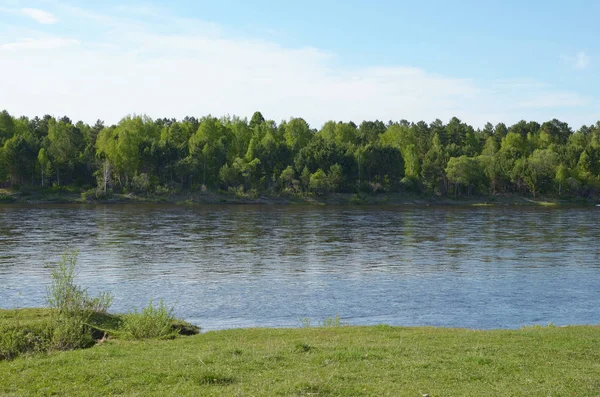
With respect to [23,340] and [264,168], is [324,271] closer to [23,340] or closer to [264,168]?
[23,340]

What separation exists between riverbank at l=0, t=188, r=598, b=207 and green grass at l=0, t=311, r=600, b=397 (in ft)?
439

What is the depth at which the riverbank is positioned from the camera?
149125 mm

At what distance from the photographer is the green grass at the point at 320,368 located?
48.9 feet

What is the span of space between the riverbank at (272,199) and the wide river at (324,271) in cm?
6384

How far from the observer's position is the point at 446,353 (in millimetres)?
19109

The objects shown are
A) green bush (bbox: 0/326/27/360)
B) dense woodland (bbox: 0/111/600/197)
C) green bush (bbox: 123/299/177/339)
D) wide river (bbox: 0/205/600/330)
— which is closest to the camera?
green bush (bbox: 0/326/27/360)

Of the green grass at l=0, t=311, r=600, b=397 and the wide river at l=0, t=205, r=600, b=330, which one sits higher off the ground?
the green grass at l=0, t=311, r=600, b=397

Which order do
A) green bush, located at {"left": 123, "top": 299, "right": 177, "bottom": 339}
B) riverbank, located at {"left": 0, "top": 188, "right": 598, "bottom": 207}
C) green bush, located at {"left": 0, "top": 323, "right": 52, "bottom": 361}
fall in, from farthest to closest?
riverbank, located at {"left": 0, "top": 188, "right": 598, "bottom": 207}
green bush, located at {"left": 123, "top": 299, "right": 177, "bottom": 339}
green bush, located at {"left": 0, "top": 323, "right": 52, "bottom": 361}

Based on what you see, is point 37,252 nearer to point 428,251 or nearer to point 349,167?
point 428,251

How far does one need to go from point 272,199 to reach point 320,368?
143 meters

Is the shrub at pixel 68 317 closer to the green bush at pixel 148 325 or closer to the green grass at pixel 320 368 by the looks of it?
the green grass at pixel 320 368

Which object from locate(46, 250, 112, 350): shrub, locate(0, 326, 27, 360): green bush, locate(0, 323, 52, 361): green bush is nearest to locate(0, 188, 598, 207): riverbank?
locate(46, 250, 112, 350): shrub

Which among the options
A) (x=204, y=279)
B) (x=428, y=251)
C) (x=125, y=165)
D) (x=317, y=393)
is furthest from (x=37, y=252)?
(x=125, y=165)

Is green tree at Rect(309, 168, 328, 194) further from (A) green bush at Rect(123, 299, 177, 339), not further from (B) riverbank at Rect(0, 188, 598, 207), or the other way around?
(A) green bush at Rect(123, 299, 177, 339)
